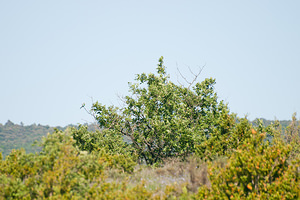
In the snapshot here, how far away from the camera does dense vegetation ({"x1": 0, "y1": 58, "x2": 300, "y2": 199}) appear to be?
8578mm

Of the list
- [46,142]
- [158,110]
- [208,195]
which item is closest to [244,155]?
[208,195]

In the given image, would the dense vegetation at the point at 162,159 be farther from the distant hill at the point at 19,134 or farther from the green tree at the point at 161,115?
the distant hill at the point at 19,134

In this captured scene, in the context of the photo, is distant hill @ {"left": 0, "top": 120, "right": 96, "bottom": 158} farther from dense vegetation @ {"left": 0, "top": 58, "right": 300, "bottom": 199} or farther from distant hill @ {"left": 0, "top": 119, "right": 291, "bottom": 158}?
dense vegetation @ {"left": 0, "top": 58, "right": 300, "bottom": 199}

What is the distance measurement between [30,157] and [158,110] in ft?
29.7

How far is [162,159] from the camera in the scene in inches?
690

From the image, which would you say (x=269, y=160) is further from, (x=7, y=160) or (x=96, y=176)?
(x=7, y=160)

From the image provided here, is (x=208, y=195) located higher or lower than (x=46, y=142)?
lower

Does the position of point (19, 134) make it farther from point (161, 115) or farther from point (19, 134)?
point (161, 115)

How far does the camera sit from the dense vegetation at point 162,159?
858cm

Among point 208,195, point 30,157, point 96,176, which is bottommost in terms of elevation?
point 208,195

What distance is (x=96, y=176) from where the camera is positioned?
9.55m

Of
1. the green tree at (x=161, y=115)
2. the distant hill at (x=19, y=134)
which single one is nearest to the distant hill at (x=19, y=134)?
→ the distant hill at (x=19, y=134)

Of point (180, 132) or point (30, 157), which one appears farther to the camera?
point (180, 132)

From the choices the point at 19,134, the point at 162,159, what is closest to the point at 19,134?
the point at 19,134
